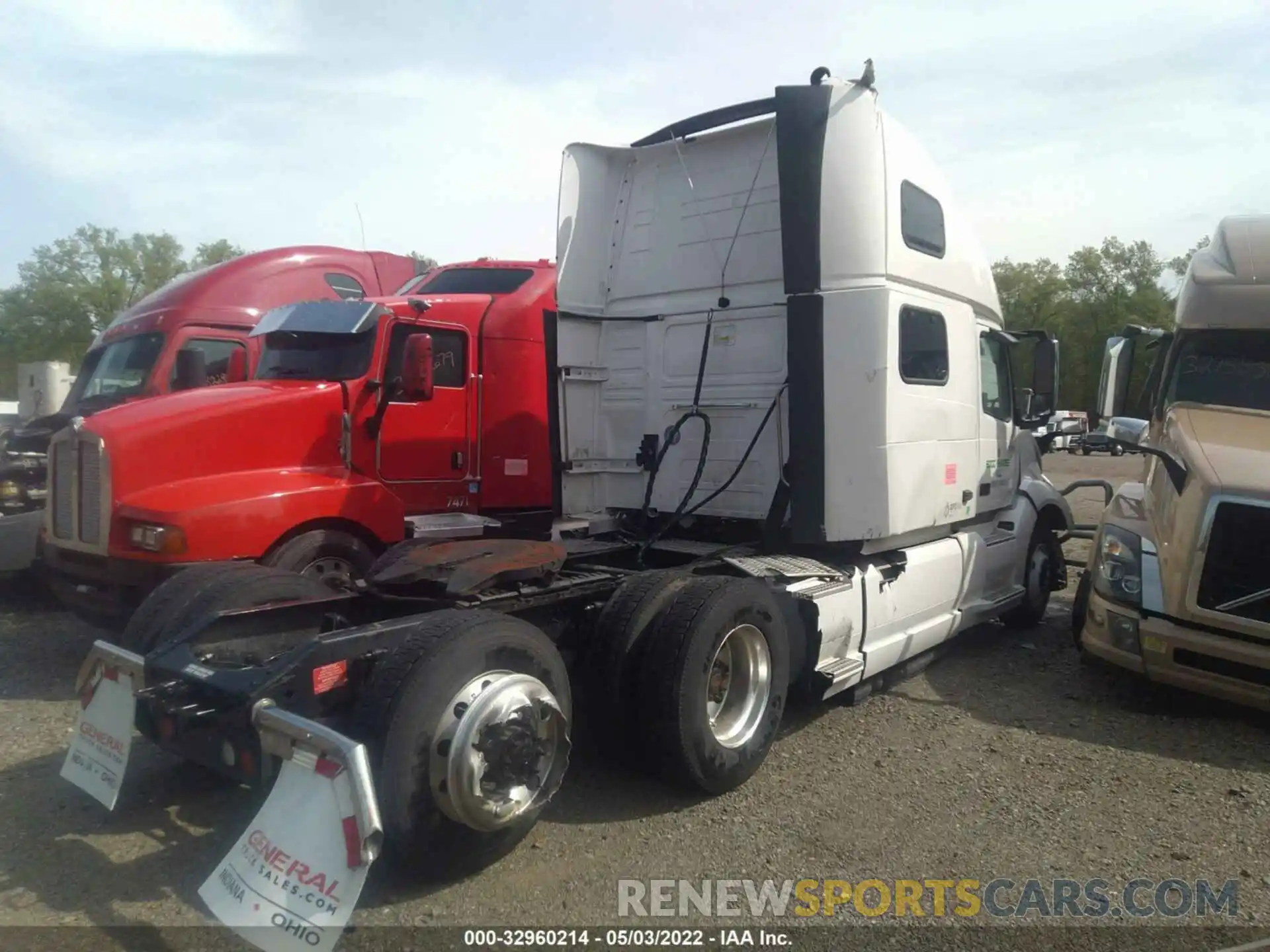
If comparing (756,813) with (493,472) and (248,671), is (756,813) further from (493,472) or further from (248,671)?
(493,472)

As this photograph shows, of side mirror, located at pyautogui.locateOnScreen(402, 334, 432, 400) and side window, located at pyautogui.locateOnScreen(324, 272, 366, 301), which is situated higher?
side window, located at pyautogui.locateOnScreen(324, 272, 366, 301)

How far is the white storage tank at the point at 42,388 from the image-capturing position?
1352 centimetres

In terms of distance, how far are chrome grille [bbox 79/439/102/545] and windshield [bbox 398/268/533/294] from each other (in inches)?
126

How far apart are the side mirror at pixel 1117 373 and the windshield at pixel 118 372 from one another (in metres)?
8.94

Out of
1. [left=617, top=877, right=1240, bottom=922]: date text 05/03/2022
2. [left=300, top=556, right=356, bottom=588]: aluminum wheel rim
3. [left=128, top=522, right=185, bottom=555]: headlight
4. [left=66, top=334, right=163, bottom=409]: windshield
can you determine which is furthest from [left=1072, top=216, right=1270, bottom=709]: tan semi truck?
[left=66, top=334, right=163, bottom=409]: windshield

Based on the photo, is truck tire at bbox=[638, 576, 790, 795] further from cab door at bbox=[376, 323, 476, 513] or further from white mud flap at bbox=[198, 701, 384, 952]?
cab door at bbox=[376, 323, 476, 513]

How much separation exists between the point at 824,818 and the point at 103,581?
462 cm

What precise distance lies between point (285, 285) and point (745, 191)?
6061 mm

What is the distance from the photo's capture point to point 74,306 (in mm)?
47719

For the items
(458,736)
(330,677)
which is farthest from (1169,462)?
(330,677)

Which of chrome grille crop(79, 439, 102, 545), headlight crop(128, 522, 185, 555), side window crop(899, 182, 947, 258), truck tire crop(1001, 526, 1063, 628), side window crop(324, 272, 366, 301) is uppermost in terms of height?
side window crop(324, 272, 366, 301)

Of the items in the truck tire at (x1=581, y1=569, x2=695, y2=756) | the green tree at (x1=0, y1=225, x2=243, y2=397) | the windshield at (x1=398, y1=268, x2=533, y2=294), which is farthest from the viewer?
the green tree at (x1=0, y1=225, x2=243, y2=397)

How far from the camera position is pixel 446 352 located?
7.39 metres

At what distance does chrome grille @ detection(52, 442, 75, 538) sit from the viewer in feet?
20.2
